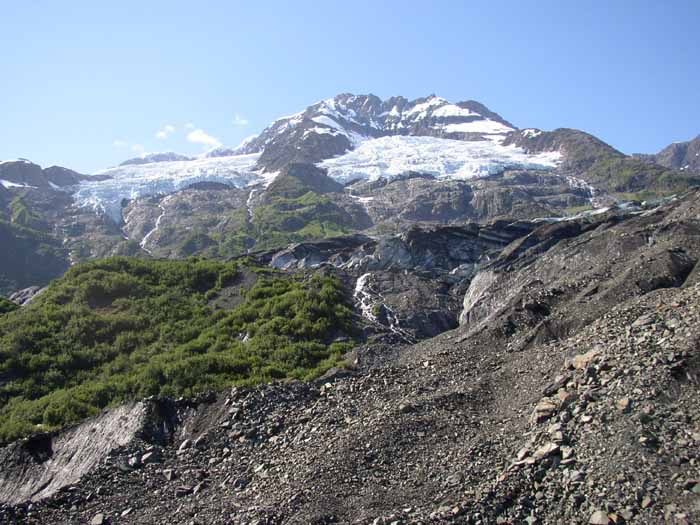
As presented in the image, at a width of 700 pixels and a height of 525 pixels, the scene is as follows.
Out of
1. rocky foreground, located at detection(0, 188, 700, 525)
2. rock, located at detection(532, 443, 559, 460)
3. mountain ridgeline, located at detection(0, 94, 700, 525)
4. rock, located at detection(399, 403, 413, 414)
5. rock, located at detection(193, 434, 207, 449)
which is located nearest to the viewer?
rocky foreground, located at detection(0, 188, 700, 525)

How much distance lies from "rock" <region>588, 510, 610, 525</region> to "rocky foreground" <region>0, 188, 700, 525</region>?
0.14ft

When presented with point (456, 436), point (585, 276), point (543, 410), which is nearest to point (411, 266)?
point (585, 276)

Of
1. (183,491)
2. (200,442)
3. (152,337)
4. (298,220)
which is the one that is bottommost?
(183,491)

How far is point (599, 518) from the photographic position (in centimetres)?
1092

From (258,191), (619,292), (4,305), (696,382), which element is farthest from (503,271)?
(258,191)

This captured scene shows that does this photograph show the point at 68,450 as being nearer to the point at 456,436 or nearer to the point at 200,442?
the point at 200,442

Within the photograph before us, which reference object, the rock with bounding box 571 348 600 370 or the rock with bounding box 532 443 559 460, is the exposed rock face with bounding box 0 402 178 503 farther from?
the rock with bounding box 571 348 600 370

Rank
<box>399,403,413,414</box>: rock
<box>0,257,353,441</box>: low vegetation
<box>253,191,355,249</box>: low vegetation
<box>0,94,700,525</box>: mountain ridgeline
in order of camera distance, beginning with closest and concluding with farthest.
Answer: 1. <box>0,94,700,525</box>: mountain ridgeline
2. <box>399,403,413,414</box>: rock
3. <box>0,257,353,441</box>: low vegetation
4. <box>253,191,355,249</box>: low vegetation

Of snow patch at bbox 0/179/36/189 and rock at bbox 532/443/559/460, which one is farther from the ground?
snow patch at bbox 0/179/36/189

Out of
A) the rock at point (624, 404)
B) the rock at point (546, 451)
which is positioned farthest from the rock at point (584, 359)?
the rock at point (546, 451)

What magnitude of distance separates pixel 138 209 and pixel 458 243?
130258mm

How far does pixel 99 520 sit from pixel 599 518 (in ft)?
40.6

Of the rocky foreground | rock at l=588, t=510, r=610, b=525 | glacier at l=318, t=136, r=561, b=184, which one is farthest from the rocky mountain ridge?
rock at l=588, t=510, r=610, b=525

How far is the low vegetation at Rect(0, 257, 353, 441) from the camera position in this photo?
24281 millimetres
